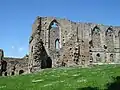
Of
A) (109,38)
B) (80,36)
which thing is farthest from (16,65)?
(109,38)

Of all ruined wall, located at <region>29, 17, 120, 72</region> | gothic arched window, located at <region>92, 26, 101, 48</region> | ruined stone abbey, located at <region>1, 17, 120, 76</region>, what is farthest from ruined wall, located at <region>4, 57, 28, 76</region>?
gothic arched window, located at <region>92, 26, 101, 48</region>

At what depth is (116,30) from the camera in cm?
8062

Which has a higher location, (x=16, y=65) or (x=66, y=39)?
(x=66, y=39)

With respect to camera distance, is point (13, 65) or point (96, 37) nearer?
point (13, 65)

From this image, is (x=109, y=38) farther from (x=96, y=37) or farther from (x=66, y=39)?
(x=66, y=39)

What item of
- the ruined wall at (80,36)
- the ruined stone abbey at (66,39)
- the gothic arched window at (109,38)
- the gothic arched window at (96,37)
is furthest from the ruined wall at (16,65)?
the gothic arched window at (109,38)

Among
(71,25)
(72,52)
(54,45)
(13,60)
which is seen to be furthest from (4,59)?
(72,52)

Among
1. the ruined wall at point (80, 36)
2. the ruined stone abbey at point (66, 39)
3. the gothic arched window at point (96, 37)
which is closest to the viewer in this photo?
the ruined stone abbey at point (66, 39)

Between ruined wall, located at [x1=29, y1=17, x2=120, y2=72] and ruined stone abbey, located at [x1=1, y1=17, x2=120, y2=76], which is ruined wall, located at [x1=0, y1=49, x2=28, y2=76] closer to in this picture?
ruined stone abbey, located at [x1=1, y1=17, x2=120, y2=76]

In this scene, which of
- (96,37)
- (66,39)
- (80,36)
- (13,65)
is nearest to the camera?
(13,65)

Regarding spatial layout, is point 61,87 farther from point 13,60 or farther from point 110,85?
point 13,60

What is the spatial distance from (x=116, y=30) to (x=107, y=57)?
10.5 m

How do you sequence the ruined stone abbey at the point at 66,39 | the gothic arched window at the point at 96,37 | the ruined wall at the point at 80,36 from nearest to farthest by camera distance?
the ruined stone abbey at the point at 66,39 < the ruined wall at the point at 80,36 < the gothic arched window at the point at 96,37

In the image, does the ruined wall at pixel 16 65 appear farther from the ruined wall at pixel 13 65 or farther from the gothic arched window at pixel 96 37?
the gothic arched window at pixel 96 37
